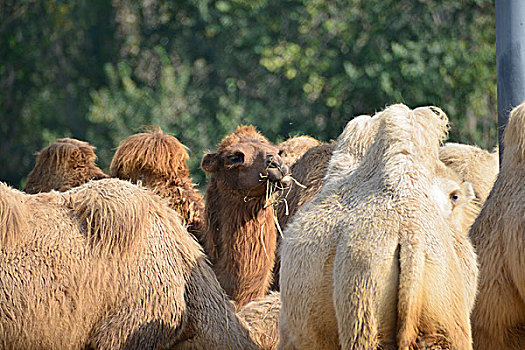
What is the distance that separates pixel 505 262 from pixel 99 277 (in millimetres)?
2136

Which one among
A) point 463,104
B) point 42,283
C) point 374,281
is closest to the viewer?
point 374,281

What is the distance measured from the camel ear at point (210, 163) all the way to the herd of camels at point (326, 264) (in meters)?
1.36

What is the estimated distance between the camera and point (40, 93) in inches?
572

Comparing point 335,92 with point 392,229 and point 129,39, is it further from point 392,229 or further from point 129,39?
point 392,229

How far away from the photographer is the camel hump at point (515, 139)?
4.05 meters

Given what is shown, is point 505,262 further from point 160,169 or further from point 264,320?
point 160,169

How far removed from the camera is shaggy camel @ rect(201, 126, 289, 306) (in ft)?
18.6

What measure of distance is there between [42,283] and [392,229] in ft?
5.93

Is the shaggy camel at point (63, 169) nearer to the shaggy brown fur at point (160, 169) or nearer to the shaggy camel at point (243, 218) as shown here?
the shaggy brown fur at point (160, 169)

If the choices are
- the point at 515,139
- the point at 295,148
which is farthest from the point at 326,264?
the point at 295,148

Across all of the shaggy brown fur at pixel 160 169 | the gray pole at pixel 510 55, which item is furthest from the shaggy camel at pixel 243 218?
the gray pole at pixel 510 55

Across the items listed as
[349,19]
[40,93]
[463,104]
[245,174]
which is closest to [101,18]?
[40,93]

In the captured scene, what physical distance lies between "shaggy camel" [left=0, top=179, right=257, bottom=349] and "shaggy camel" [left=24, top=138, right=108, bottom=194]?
6.29 feet

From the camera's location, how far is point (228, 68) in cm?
1355
